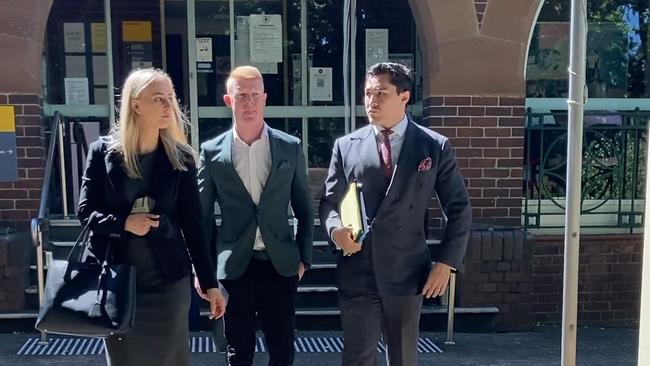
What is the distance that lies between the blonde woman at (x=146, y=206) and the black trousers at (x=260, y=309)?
0.40 metres

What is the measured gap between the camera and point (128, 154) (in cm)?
277

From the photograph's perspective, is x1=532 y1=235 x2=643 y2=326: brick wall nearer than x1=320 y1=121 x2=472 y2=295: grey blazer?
No

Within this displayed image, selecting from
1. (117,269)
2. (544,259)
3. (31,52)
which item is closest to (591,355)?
(544,259)

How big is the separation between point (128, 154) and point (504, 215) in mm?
3729

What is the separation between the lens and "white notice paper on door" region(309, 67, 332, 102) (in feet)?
22.7

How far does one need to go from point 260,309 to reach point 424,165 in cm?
111

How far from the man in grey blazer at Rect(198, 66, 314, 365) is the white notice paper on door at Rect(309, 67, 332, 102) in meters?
3.65

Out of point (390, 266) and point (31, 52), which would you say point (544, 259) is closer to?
point (390, 266)

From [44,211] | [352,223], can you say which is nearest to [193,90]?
[44,211]

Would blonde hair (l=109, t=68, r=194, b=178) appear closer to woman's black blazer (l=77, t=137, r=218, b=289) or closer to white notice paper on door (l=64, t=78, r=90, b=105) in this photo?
woman's black blazer (l=77, t=137, r=218, b=289)

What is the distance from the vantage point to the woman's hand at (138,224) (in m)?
2.73

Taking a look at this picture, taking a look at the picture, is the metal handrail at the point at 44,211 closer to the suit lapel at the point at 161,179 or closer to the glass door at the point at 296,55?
the glass door at the point at 296,55

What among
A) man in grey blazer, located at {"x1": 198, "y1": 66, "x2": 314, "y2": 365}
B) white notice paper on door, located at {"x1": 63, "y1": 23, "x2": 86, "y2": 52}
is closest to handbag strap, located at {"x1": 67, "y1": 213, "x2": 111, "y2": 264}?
man in grey blazer, located at {"x1": 198, "y1": 66, "x2": 314, "y2": 365}

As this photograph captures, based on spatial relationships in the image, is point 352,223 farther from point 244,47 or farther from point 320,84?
point 244,47
